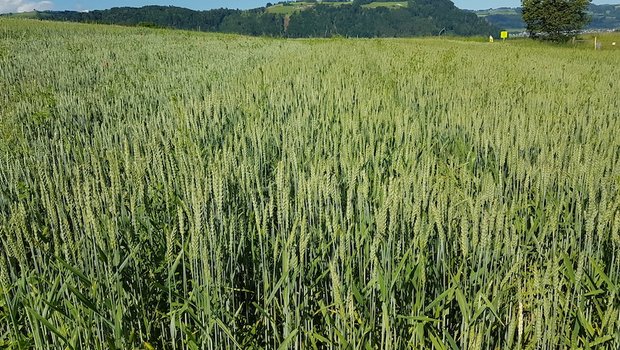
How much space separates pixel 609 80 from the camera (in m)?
8.65

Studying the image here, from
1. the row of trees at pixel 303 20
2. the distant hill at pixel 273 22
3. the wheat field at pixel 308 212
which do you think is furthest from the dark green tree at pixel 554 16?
the distant hill at pixel 273 22

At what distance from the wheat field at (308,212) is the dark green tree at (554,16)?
49.8 meters

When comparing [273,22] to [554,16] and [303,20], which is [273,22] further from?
[554,16]

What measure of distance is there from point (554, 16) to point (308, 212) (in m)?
58.9

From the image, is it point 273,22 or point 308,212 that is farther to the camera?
point 273,22

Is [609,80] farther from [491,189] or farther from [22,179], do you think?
[22,179]

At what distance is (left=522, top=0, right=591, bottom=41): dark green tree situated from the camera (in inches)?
2015

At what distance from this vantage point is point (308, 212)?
7.33ft

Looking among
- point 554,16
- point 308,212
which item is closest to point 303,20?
point 554,16

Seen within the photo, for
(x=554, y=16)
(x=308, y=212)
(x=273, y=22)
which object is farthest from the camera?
(x=273, y=22)

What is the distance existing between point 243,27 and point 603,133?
167263mm

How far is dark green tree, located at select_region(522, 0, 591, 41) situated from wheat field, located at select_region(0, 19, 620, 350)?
163 feet

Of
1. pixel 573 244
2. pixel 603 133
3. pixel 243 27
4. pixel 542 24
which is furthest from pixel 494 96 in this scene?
pixel 243 27

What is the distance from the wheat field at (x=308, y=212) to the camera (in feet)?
4.90
